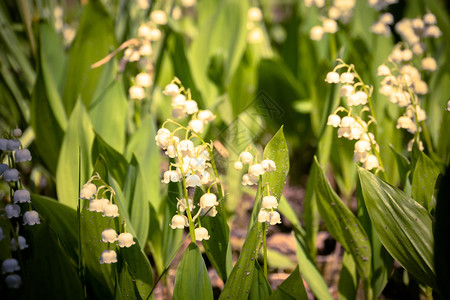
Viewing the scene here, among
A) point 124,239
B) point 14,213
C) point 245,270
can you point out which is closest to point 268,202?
point 245,270

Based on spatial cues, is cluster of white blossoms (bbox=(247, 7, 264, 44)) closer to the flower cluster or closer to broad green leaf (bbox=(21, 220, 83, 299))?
the flower cluster

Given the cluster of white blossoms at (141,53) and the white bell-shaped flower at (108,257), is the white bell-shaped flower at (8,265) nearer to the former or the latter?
the white bell-shaped flower at (108,257)

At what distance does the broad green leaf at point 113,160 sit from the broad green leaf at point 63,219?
0.17m

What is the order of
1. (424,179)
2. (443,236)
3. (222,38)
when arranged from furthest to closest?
(222,38) < (424,179) < (443,236)

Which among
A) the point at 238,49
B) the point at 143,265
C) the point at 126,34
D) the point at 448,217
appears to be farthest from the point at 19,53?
the point at 448,217

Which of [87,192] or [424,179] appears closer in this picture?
[87,192]

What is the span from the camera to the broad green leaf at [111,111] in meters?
1.46

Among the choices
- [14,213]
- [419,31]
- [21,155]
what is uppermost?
[419,31]

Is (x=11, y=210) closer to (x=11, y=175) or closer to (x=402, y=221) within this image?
(x=11, y=175)

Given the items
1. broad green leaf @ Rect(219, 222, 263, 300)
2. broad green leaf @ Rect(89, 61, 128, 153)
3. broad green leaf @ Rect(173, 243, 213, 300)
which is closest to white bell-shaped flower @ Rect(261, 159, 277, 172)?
broad green leaf @ Rect(219, 222, 263, 300)

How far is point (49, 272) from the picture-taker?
35.7 inches

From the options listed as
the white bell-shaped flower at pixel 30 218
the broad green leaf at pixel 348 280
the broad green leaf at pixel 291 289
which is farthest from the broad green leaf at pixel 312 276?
the white bell-shaped flower at pixel 30 218

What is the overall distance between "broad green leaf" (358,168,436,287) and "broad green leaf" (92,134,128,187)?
0.63 meters

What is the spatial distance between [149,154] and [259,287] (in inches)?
22.0
